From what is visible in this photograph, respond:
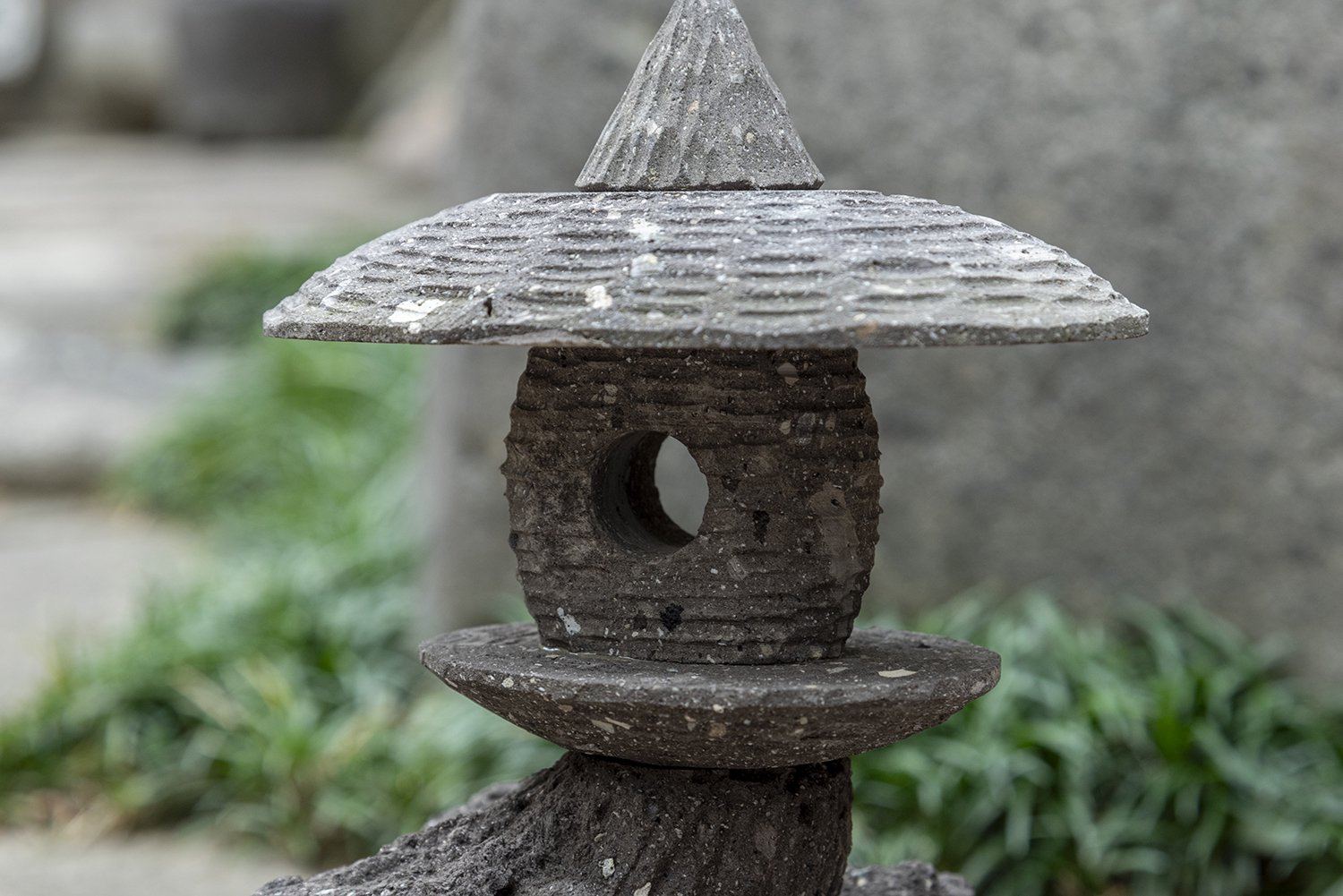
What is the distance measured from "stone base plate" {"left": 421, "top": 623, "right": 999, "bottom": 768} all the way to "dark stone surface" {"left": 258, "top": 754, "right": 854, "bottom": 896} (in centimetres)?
7

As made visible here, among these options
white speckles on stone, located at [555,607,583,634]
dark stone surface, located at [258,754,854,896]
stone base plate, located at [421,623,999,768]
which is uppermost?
white speckles on stone, located at [555,607,583,634]

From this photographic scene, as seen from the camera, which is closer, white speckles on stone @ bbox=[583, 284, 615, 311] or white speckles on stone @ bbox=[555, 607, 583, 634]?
white speckles on stone @ bbox=[583, 284, 615, 311]

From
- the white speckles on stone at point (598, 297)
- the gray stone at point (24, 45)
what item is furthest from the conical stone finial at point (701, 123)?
the gray stone at point (24, 45)

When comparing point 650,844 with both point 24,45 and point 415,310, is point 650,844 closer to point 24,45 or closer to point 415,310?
point 415,310

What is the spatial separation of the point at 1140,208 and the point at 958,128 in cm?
50

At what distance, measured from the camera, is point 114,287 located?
10.8m

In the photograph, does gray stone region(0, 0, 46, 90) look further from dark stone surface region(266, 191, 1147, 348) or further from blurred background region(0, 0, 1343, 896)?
dark stone surface region(266, 191, 1147, 348)

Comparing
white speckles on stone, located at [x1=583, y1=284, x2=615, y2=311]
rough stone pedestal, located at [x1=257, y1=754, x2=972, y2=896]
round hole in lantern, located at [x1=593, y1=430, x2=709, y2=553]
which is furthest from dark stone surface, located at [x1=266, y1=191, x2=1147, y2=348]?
rough stone pedestal, located at [x1=257, y1=754, x2=972, y2=896]

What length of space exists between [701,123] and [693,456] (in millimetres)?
412

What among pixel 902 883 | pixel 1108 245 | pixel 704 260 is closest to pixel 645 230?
pixel 704 260

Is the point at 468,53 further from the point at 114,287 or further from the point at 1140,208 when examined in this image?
the point at 114,287

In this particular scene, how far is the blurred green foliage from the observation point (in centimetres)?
363

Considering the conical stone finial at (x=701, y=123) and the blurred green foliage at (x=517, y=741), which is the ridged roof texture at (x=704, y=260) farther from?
the blurred green foliage at (x=517, y=741)

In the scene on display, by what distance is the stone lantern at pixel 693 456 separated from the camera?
5.64ft
